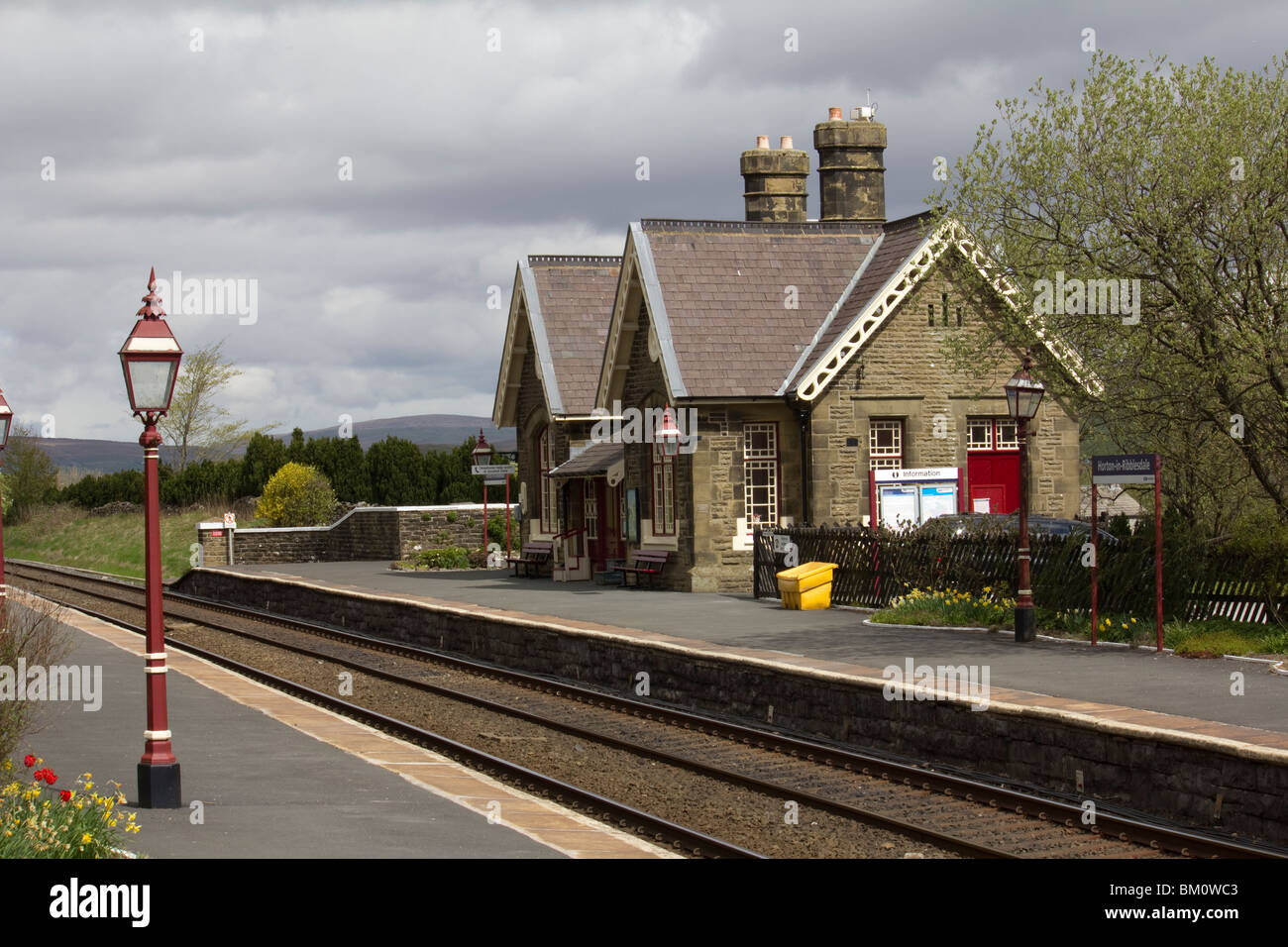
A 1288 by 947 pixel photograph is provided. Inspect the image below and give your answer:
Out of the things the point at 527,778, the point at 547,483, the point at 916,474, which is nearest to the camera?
the point at 527,778

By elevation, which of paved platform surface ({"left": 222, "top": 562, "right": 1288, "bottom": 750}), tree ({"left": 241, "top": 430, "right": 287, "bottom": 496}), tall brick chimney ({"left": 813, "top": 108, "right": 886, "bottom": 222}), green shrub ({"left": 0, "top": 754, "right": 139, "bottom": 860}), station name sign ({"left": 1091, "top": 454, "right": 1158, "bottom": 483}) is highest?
tall brick chimney ({"left": 813, "top": 108, "right": 886, "bottom": 222})

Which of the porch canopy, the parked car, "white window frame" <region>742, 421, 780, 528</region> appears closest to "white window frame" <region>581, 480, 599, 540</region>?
the porch canopy

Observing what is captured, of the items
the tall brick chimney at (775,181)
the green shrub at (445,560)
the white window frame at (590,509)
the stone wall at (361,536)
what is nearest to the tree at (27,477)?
the stone wall at (361,536)

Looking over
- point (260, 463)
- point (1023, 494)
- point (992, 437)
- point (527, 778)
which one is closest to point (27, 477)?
point (260, 463)

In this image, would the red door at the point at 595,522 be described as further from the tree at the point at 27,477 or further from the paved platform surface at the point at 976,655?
the tree at the point at 27,477

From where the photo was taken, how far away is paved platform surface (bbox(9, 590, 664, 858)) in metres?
9.78

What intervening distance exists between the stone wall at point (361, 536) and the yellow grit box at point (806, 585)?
22.1m

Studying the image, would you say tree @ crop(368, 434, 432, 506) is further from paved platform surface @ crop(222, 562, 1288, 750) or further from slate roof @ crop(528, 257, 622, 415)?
paved platform surface @ crop(222, 562, 1288, 750)

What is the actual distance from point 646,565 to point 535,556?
651cm

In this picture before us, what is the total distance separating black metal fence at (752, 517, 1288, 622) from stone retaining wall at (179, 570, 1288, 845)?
481cm

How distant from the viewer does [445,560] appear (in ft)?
139

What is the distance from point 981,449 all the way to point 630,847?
67.6 ft

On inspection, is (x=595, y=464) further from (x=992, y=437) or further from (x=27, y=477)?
(x=27, y=477)
